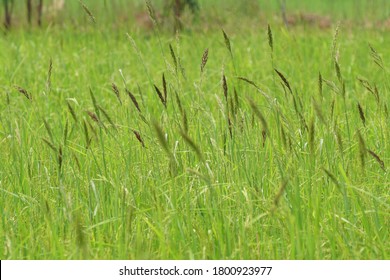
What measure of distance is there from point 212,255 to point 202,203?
33 centimetres

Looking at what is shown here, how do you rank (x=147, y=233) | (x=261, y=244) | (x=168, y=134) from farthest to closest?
(x=168, y=134) → (x=147, y=233) → (x=261, y=244)

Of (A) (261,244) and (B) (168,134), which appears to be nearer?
(A) (261,244)

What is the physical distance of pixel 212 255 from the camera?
2.08 metres

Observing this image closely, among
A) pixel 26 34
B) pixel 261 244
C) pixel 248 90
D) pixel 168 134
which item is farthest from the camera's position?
pixel 26 34

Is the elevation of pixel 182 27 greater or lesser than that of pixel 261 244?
greater

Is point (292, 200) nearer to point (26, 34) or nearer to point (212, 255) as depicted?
point (212, 255)

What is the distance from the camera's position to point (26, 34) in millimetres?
7309

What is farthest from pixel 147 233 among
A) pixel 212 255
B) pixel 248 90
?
pixel 248 90

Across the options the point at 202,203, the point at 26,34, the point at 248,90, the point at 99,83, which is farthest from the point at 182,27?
the point at 202,203

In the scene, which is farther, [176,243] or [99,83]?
[99,83]

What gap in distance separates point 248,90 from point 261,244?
8.00 feet
